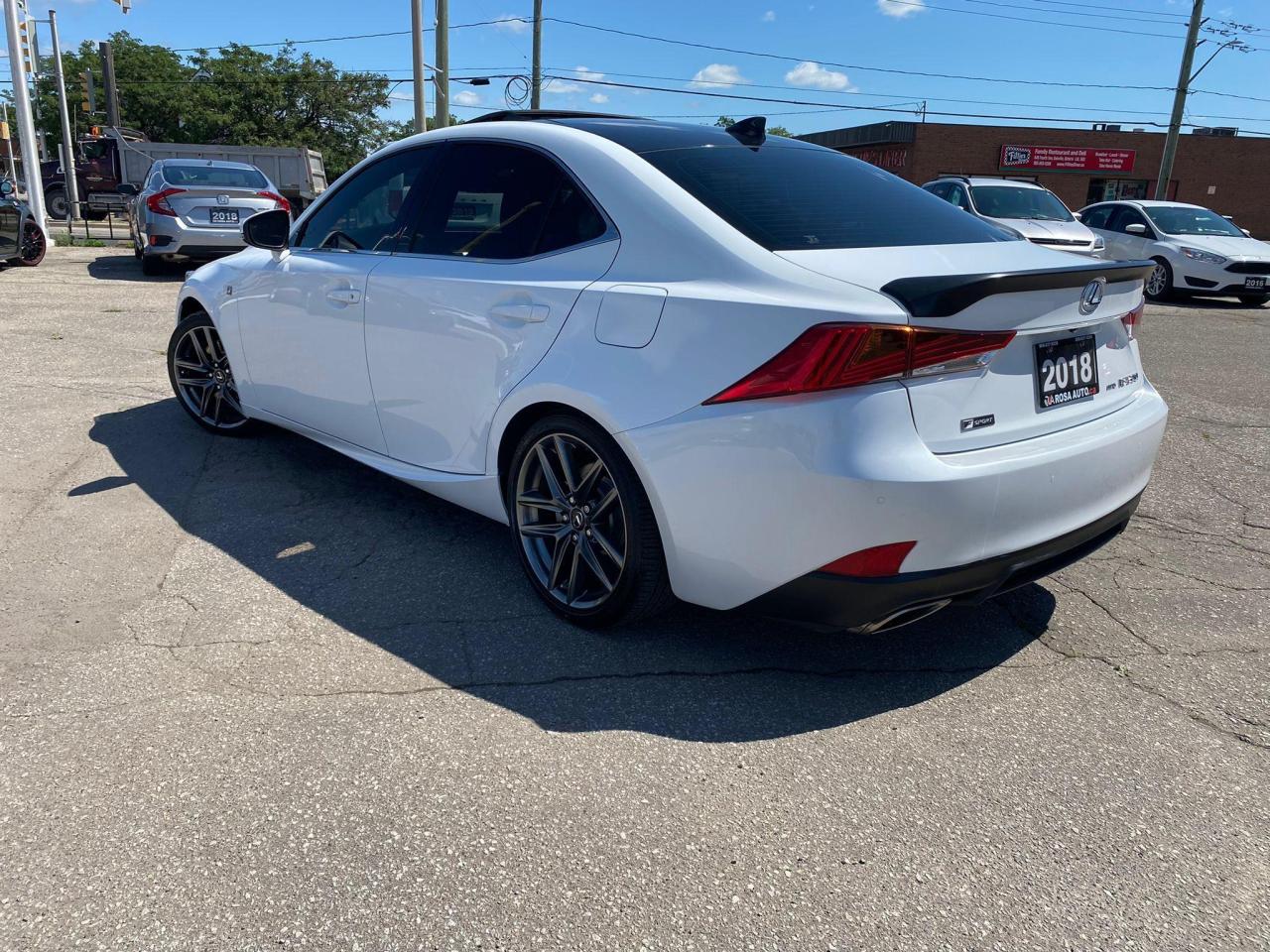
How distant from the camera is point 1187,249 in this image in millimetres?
14570

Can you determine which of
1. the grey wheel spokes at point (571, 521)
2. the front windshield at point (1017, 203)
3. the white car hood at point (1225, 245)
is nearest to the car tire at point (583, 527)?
the grey wheel spokes at point (571, 521)

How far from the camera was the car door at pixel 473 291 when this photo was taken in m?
3.30

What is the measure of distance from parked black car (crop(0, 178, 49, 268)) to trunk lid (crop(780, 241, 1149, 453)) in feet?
43.2

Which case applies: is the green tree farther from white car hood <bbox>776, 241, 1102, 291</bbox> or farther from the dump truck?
white car hood <bbox>776, 241, 1102, 291</bbox>

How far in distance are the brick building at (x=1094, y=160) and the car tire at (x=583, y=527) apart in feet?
150

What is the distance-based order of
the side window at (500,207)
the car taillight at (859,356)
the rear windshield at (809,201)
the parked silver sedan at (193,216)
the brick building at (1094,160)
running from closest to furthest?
1. the car taillight at (859,356)
2. the rear windshield at (809,201)
3. the side window at (500,207)
4. the parked silver sedan at (193,216)
5. the brick building at (1094,160)

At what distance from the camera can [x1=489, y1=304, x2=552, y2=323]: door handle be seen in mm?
3262

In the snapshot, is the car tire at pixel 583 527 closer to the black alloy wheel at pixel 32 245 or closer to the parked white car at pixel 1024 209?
the parked white car at pixel 1024 209

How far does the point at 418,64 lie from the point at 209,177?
10061 millimetres

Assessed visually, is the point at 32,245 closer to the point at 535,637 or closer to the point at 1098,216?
the point at 535,637

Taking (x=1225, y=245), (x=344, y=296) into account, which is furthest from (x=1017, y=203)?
(x=344, y=296)

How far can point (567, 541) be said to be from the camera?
3.40 meters

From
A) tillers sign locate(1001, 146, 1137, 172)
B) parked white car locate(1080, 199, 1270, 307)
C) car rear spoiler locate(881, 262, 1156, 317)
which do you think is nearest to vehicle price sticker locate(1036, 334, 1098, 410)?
car rear spoiler locate(881, 262, 1156, 317)

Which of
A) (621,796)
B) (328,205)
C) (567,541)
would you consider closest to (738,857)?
(621,796)
